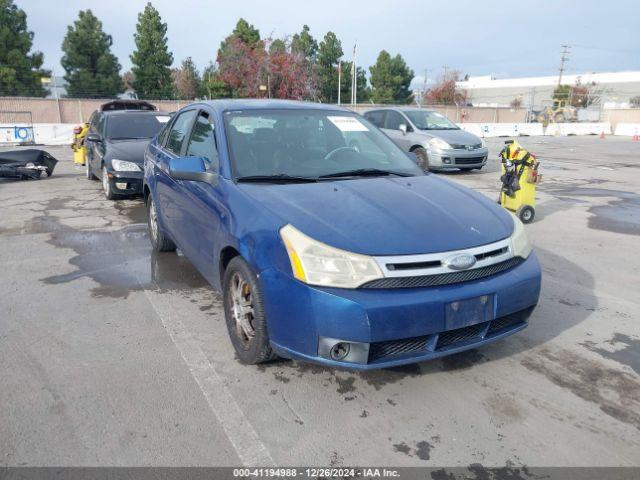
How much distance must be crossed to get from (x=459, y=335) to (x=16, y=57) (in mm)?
42141

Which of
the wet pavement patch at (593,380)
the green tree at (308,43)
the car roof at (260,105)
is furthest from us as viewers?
the green tree at (308,43)

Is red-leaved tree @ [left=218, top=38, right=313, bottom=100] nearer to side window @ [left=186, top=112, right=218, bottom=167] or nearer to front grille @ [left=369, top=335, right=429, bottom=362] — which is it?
side window @ [left=186, top=112, right=218, bottom=167]

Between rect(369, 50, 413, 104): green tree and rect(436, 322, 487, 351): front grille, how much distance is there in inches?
2160

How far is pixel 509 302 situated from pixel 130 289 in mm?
3381

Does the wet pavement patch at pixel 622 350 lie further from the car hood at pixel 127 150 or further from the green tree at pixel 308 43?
the green tree at pixel 308 43

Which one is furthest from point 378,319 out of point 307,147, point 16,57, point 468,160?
point 16,57

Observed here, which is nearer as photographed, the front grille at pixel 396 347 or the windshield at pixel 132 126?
the front grille at pixel 396 347

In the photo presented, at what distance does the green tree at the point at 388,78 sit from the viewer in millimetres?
56125

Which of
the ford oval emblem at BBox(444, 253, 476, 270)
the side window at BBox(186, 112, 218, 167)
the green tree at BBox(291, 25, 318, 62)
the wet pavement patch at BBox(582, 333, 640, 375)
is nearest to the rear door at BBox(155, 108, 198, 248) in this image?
the side window at BBox(186, 112, 218, 167)

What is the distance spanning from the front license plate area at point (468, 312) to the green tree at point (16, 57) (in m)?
41.2

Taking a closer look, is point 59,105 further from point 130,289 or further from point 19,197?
point 130,289

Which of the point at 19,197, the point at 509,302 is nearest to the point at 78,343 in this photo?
the point at 509,302

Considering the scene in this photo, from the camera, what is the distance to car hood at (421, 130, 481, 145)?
1243 centimetres

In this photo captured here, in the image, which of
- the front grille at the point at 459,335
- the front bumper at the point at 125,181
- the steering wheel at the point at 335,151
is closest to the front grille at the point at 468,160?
the front bumper at the point at 125,181
